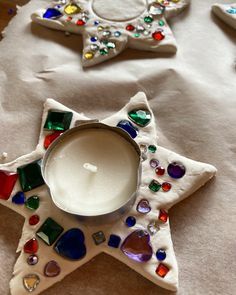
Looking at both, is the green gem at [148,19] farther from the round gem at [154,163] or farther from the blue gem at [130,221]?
the blue gem at [130,221]

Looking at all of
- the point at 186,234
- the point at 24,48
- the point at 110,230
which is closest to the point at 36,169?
the point at 110,230

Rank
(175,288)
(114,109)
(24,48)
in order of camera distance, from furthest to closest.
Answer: (24,48) → (114,109) → (175,288)

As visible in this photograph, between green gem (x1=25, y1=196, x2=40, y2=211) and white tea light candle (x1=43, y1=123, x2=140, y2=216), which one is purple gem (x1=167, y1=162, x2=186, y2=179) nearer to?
white tea light candle (x1=43, y1=123, x2=140, y2=216)

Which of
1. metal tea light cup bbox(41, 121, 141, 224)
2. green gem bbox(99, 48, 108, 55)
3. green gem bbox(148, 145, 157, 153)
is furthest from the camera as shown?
green gem bbox(99, 48, 108, 55)

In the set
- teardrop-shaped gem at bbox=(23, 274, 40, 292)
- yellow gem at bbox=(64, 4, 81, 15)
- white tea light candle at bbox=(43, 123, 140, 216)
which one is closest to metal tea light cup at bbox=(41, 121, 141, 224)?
white tea light candle at bbox=(43, 123, 140, 216)

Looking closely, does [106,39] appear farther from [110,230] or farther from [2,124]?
[110,230]

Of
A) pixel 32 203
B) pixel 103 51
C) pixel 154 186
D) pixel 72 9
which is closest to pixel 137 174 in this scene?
pixel 154 186

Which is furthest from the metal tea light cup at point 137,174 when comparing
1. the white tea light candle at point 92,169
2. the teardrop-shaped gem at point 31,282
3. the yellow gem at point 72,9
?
the yellow gem at point 72,9
